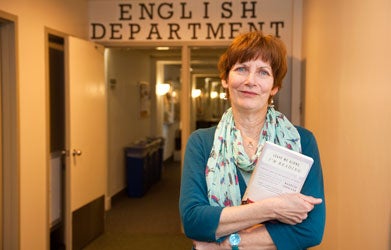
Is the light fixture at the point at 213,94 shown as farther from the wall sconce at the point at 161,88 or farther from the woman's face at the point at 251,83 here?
the woman's face at the point at 251,83

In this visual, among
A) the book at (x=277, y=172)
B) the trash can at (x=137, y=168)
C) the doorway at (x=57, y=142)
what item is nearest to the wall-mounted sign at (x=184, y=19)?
the doorway at (x=57, y=142)

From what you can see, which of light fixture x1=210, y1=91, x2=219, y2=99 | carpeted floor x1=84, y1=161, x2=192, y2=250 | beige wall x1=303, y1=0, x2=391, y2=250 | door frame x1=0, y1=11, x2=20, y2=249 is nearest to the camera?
beige wall x1=303, y1=0, x2=391, y2=250

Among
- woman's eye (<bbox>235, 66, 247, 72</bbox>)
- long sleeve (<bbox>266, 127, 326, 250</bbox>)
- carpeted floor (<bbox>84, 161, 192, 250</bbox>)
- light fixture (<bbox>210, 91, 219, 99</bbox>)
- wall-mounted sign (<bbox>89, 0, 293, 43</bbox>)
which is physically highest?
wall-mounted sign (<bbox>89, 0, 293, 43</bbox>)

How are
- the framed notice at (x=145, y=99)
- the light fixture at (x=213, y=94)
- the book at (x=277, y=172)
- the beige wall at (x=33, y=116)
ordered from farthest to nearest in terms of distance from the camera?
the light fixture at (x=213, y=94) < the framed notice at (x=145, y=99) < the beige wall at (x=33, y=116) < the book at (x=277, y=172)

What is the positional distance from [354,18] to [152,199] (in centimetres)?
451

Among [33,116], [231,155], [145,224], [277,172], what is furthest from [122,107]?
[277,172]

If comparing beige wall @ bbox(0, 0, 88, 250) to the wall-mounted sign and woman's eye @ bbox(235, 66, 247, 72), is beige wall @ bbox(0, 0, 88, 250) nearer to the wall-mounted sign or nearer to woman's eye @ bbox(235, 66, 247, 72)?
the wall-mounted sign

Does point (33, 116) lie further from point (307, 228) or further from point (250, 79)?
point (307, 228)

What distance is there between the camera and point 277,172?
3.86 ft

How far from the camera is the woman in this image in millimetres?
1184

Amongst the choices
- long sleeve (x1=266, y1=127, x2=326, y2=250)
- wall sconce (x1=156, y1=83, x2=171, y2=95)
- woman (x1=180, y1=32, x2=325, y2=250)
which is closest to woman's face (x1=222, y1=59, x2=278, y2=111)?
woman (x1=180, y1=32, x2=325, y2=250)

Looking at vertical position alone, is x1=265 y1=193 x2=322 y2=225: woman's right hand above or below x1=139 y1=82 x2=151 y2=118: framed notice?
below

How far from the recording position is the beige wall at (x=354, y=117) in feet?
5.88

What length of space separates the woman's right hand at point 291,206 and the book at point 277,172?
0.02 meters
